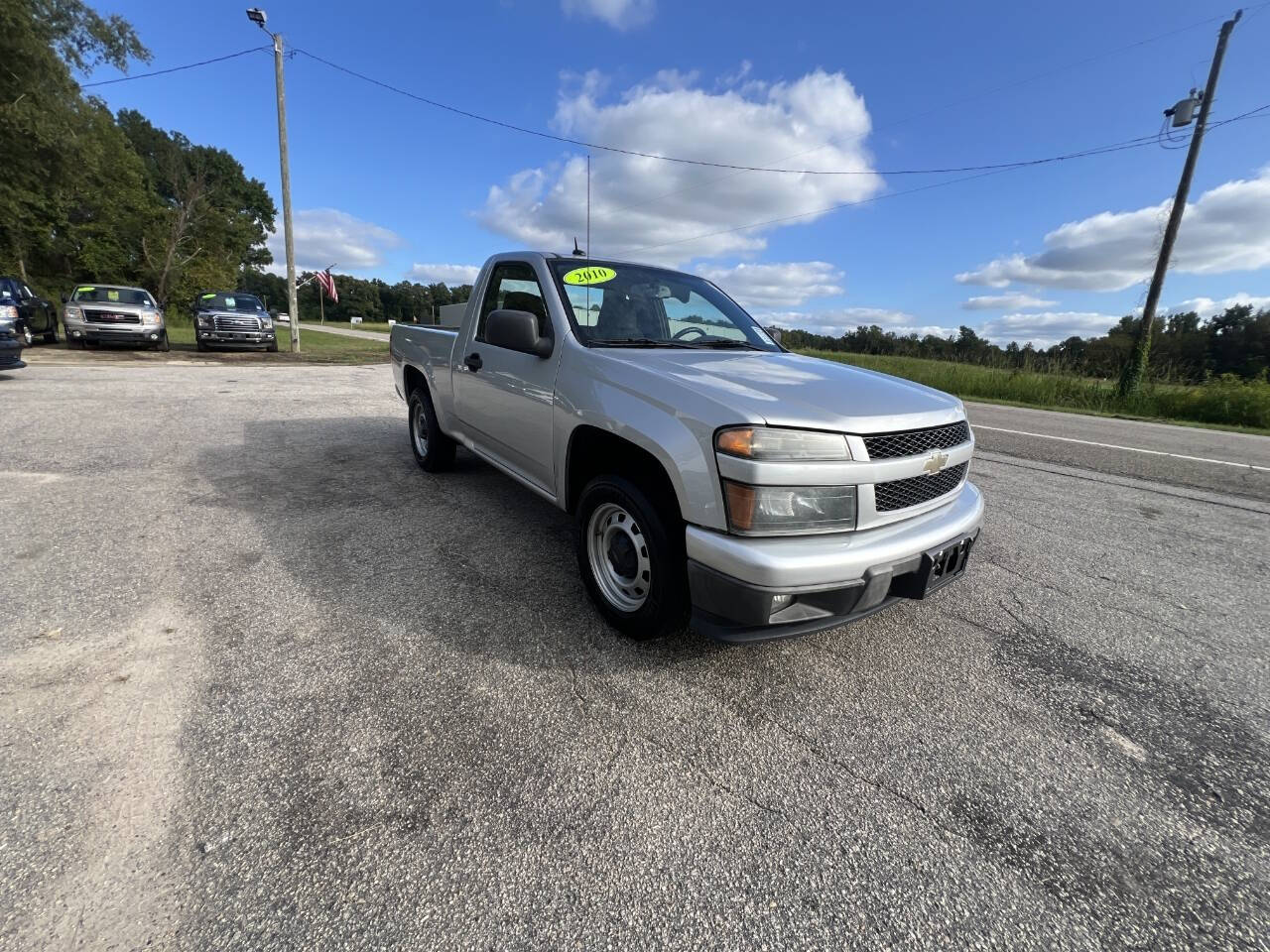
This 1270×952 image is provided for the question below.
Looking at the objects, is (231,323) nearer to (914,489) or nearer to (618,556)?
(618,556)

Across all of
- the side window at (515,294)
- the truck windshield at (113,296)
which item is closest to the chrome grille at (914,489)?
the side window at (515,294)

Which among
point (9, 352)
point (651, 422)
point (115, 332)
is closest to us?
point (651, 422)

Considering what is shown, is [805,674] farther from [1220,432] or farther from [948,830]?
[1220,432]

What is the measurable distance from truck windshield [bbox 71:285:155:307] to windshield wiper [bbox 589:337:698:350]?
1689 centimetres

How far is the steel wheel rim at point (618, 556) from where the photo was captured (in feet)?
8.11

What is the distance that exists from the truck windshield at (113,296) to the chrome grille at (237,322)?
4.75ft

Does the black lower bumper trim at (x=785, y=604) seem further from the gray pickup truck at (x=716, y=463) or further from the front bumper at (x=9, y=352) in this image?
the front bumper at (x=9, y=352)

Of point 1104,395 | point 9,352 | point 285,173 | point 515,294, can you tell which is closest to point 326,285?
point 285,173

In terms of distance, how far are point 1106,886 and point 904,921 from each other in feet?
2.00

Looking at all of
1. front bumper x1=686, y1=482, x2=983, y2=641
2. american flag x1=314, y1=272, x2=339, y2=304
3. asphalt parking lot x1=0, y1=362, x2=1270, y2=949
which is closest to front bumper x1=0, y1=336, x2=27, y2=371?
asphalt parking lot x1=0, y1=362, x2=1270, y2=949

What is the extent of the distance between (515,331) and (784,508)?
169cm

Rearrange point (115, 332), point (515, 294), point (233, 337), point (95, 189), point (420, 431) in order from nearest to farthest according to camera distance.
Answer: point (515, 294) → point (420, 431) → point (115, 332) → point (233, 337) → point (95, 189)

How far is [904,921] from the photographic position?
1.40 metres

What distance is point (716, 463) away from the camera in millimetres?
2018
